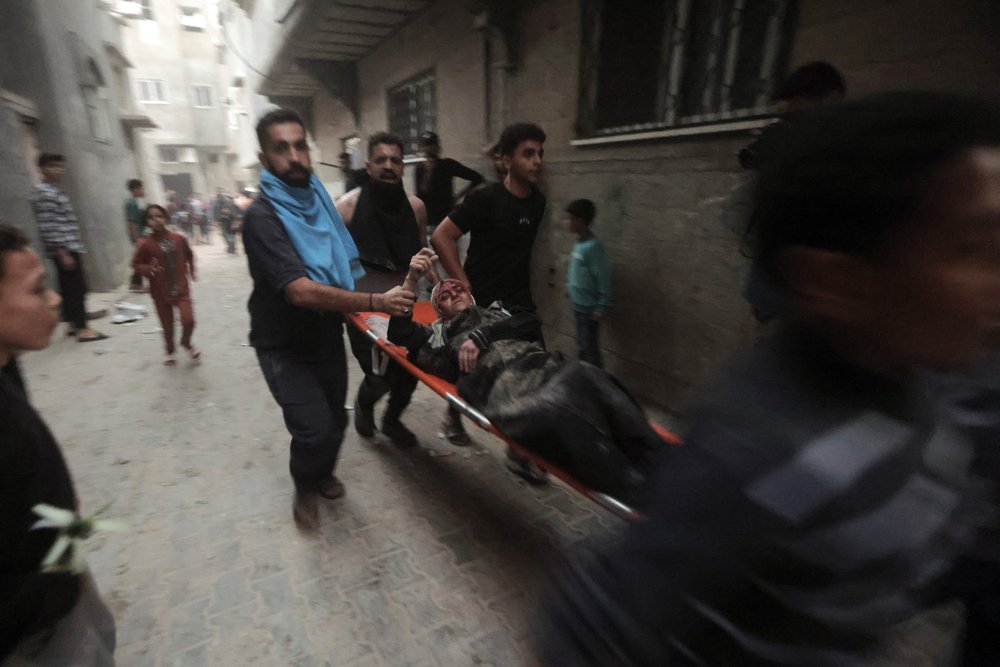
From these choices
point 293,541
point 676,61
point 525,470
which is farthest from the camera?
point 676,61

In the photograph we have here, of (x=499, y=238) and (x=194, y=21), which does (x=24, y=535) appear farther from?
(x=194, y=21)

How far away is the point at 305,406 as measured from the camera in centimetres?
226

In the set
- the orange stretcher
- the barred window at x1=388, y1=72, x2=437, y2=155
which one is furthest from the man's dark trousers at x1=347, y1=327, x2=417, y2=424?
the barred window at x1=388, y1=72, x2=437, y2=155

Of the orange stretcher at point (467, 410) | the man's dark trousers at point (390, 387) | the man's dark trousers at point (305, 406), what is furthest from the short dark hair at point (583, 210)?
the man's dark trousers at point (305, 406)

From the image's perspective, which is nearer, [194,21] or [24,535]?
[24,535]

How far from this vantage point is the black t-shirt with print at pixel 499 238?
9.35 feet

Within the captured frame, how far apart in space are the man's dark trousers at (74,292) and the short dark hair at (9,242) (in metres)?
5.48

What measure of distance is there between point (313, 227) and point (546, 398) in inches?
52.9

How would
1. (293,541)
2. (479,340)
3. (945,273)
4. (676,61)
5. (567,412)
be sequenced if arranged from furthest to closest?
(676,61)
(479,340)
(293,541)
(567,412)
(945,273)

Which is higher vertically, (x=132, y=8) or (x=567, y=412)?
(x=132, y=8)

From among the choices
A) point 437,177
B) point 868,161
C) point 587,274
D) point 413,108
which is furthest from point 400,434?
point 413,108

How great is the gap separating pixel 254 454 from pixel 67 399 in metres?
2.18

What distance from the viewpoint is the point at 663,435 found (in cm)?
197

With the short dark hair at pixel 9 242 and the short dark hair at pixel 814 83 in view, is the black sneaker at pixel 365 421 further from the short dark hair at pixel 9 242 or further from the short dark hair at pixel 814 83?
the short dark hair at pixel 814 83
